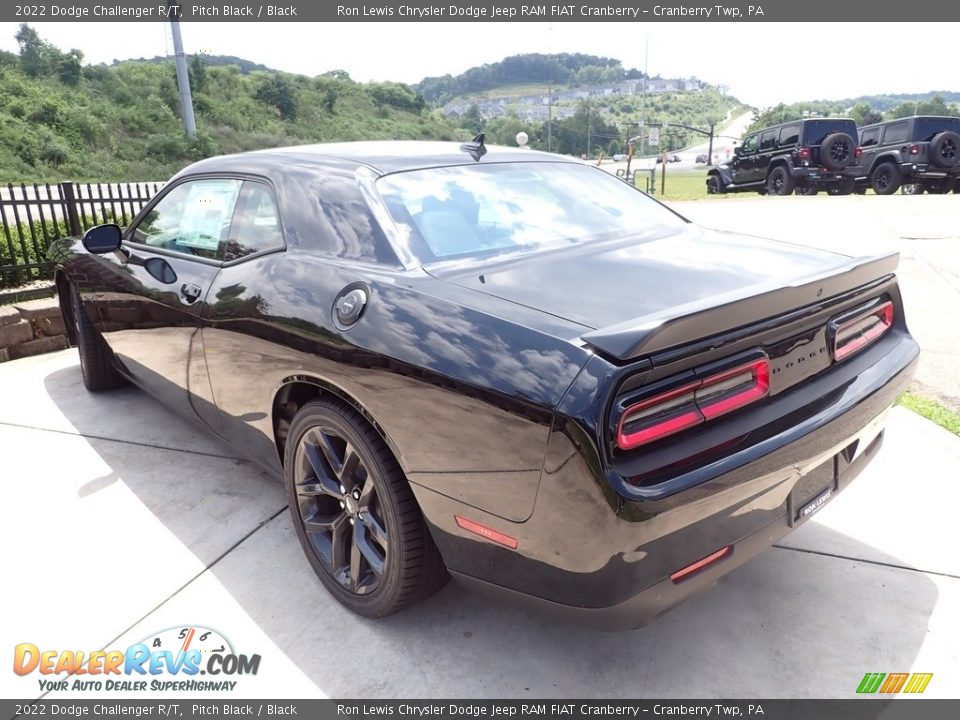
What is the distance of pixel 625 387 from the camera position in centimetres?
162

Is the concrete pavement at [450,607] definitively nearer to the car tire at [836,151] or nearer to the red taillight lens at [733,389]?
the red taillight lens at [733,389]

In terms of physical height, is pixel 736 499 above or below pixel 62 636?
above

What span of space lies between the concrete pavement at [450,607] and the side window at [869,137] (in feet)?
58.2

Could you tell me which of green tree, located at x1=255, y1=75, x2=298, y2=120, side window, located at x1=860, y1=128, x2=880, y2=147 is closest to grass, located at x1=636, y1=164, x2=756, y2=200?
side window, located at x1=860, y1=128, x2=880, y2=147

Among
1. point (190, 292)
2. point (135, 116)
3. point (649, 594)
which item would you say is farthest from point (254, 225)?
point (135, 116)

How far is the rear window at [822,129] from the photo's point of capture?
1736 centimetres

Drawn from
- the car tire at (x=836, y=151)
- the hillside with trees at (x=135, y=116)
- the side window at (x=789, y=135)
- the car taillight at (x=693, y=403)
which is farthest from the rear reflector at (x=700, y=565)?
the hillside with trees at (x=135, y=116)

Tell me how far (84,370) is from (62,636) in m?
2.64

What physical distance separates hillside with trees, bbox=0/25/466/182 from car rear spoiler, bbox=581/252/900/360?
2945 centimetres

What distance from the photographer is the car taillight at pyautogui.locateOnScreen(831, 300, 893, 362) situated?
220 centimetres

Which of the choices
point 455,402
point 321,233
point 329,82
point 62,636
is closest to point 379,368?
point 455,402

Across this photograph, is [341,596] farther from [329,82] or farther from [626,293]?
[329,82]

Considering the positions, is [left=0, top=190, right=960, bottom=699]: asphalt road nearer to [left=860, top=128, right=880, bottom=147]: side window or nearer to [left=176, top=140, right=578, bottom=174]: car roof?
[left=176, top=140, right=578, bottom=174]: car roof

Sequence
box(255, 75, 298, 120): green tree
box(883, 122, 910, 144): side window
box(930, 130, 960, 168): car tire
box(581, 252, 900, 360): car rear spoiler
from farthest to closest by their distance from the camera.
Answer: box(255, 75, 298, 120): green tree, box(883, 122, 910, 144): side window, box(930, 130, 960, 168): car tire, box(581, 252, 900, 360): car rear spoiler
